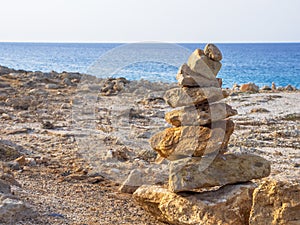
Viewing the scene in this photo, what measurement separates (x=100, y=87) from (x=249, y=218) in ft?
59.5

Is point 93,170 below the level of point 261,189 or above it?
below

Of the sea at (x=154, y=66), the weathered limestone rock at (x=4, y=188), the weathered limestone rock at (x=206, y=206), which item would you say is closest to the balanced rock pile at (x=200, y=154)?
the weathered limestone rock at (x=206, y=206)

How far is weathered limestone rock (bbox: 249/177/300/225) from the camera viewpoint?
5.53m

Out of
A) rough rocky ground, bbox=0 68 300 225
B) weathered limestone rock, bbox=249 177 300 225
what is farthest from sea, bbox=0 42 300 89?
weathered limestone rock, bbox=249 177 300 225

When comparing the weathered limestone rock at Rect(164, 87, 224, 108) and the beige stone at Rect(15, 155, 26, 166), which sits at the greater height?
the weathered limestone rock at Rect(164, 87, 224, 108)

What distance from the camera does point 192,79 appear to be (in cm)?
680

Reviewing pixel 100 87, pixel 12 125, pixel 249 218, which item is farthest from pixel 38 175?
pixel 100 87

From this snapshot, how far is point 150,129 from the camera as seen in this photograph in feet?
47.2

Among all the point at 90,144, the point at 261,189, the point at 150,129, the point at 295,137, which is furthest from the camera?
the point at 150,129

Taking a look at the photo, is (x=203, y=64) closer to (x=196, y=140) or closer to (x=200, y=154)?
(x=196, y=140)

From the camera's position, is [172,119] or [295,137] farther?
[295,137]

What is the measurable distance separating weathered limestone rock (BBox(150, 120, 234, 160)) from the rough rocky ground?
1129 mm

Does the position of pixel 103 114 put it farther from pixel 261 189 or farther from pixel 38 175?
pixel 261 189

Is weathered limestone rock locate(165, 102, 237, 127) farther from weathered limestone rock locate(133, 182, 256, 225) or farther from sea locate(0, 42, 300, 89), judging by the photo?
sea locate(0, 42, 300, 89)
